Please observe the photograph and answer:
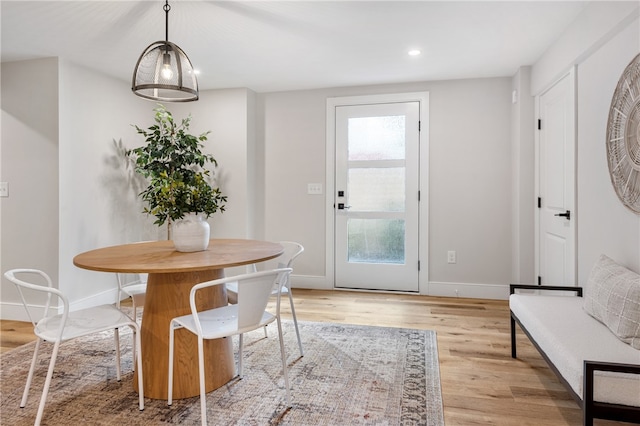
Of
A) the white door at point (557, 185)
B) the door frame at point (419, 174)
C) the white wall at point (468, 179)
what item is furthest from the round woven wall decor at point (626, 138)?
the door frame at point (419, 174)

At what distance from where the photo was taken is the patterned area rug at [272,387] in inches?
74.4

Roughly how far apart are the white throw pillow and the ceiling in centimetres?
165

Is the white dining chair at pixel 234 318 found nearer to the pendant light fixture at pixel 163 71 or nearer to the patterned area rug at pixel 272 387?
the patterned area rug at pixel 272 387

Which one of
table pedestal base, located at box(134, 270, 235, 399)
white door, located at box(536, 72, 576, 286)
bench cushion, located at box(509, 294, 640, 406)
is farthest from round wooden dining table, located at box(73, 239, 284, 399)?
white door, located at box(536, 72, 576, 286)

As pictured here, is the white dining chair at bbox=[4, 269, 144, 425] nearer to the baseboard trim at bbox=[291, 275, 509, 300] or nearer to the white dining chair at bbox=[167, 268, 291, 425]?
the white dining chair at bbox=[167, 268, 291, 425]

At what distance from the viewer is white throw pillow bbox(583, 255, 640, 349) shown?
66.4 inches

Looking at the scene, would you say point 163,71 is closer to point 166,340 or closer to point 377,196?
point 166,340

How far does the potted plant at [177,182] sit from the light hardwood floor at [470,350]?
1.42m

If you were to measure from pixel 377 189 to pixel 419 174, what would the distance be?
0.47 m

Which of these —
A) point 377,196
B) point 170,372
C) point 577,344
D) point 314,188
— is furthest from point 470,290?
point 170,372

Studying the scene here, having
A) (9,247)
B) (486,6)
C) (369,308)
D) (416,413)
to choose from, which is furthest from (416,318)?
(9,247)

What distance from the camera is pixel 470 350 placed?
2715 millimetres

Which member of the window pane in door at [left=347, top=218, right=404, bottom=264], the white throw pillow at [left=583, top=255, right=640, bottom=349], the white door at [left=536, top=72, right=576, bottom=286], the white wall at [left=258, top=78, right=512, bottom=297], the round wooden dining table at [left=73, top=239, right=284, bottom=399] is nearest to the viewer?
the white throw pillow at [left=583, top=255, right=640, bottom=349]

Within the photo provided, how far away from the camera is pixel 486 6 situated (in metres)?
2.50
